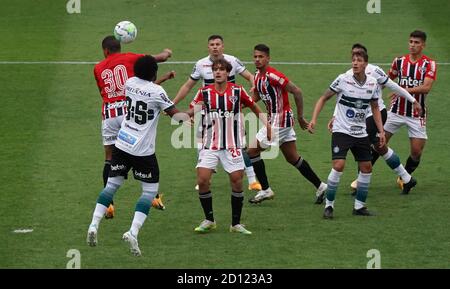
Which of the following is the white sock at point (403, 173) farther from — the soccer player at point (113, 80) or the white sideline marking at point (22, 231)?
the white sideline marking at point (22, 231)

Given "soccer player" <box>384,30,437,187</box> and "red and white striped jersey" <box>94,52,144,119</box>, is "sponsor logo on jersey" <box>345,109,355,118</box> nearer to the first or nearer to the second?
"soccer player" <box>384,30,437,187</box>

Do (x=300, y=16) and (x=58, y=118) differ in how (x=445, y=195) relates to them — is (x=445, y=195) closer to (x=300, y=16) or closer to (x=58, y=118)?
(x=58, y=118)

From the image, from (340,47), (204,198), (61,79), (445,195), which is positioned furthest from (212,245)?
(340,47)

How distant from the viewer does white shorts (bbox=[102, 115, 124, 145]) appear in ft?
51.5

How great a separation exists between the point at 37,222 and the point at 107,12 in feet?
50.2

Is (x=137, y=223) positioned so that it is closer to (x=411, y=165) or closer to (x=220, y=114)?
(x=220, y=114)

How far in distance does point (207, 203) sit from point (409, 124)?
14.5 feet

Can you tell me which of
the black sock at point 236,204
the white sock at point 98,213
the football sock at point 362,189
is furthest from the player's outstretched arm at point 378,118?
the white sock at point 98,213

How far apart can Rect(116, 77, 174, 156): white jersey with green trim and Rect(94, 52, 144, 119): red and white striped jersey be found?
1400mm

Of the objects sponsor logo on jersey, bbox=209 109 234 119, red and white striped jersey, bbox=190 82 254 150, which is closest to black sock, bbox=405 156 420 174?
red and white striped jersey, bbox=190 82 254 150

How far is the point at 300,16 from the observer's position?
29.8m

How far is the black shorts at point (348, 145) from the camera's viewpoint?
15656 mm

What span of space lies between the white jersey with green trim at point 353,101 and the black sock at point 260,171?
5.53 ft

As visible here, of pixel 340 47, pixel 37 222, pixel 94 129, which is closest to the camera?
pixel 37 222
